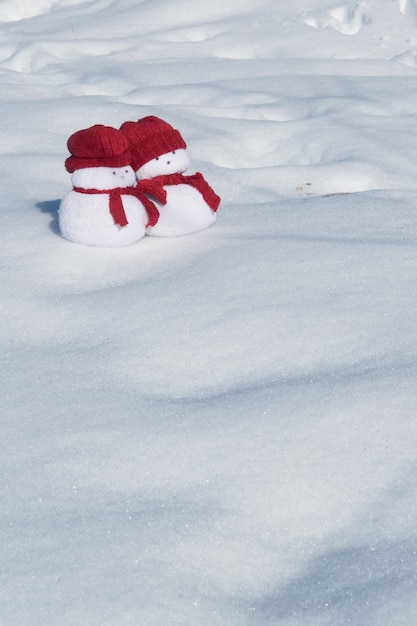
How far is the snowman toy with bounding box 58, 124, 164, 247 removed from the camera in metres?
2.27

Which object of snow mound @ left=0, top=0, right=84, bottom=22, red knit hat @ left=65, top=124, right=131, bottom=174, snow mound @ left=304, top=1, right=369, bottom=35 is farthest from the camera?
snow mound @ left=0, top=0, right=84, bottom=22

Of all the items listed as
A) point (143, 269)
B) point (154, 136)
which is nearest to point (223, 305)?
point (143, 269)

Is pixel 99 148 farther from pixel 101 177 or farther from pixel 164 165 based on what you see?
pixel 164 165

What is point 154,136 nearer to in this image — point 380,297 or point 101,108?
point 380,297

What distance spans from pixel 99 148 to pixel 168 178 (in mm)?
231

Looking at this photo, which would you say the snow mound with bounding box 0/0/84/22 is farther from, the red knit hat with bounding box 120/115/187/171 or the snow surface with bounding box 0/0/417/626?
the red knit hat with bounding box 120/115/187/171

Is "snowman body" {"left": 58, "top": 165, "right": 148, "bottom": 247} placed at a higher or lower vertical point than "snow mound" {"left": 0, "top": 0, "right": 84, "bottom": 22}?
lower

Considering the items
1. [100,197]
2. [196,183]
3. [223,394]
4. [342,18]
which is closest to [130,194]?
[100,197]

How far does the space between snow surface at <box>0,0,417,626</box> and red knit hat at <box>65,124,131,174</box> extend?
23 centimetres

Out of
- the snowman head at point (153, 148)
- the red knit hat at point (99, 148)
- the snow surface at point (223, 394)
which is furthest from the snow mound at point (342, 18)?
the red knit hat at point (99, 148)

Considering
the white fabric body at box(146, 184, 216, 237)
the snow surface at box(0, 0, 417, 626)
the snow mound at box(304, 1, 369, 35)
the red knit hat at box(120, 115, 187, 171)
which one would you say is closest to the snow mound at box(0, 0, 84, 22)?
the snow mound at box(304, 1, 369, 35)

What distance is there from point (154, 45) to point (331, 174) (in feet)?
7.20

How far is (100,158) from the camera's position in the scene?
89.8 inches

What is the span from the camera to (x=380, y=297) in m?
1.99
